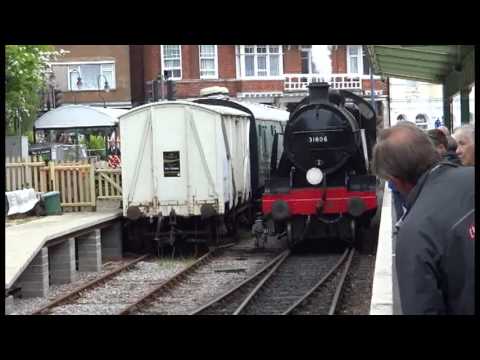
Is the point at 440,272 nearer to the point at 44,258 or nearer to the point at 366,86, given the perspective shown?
the point at 44,258

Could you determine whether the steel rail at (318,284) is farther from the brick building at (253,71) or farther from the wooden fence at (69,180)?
the brick building at (253,71)

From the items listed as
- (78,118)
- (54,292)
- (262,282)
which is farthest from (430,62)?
(78,118)

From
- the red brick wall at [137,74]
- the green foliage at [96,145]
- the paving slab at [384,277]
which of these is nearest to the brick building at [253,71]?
the red brick wall at [137,74]

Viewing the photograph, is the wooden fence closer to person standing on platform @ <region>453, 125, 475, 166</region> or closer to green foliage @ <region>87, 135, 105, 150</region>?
person standing on platform @ <region>453, 125, 475, 166</region>

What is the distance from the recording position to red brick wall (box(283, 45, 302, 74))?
40.8m

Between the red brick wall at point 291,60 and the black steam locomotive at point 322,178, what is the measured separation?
26.4m

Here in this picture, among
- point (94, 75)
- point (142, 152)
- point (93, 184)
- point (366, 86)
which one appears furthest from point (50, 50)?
point (366, 86)

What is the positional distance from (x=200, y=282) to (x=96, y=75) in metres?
30.1

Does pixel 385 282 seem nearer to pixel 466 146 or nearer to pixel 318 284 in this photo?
pixel 466 146

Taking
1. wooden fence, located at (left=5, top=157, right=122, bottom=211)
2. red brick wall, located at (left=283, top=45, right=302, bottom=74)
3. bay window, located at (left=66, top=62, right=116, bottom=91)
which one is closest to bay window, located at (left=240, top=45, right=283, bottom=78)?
red brick wall, located at (left=283, top=45, right=302, bottom=74)

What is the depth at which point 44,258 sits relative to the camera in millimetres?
11508

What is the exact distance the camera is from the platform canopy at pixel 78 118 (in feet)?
70.0

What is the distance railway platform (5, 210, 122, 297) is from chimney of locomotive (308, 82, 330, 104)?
172 inches
